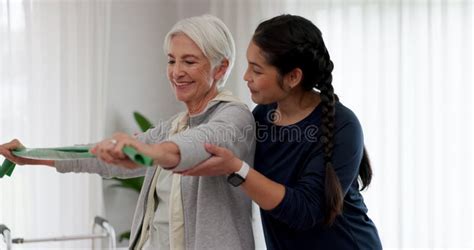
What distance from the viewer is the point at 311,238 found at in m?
2.08

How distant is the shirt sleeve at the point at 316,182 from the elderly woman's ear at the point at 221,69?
368mm

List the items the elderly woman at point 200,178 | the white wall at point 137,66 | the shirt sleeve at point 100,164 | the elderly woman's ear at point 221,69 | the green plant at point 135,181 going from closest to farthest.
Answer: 1. the elderly woman at point 200,178
2. the elderly woman's ear at point 221,69
3. the shirt sleeve at point 100,164
4. the green plant at point 135,181
5. the white wall at point 137,66

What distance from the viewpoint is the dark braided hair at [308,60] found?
1.98m

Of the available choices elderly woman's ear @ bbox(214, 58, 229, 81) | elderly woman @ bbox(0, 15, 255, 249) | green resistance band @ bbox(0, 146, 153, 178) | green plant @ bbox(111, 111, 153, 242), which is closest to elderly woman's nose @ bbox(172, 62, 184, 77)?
elderly woman @ bbox(0, 15, 255, 249)

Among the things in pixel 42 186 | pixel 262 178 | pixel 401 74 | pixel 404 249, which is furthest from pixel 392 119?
pixel 262 178

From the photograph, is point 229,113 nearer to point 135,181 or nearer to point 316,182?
point 316,182

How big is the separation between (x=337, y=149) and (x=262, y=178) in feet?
0.79

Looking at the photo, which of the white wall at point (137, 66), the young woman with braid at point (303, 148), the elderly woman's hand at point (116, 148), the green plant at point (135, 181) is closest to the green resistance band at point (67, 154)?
the elderly woman's hand at point (116, 148)

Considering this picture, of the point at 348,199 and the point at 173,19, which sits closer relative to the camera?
the point at 348,199

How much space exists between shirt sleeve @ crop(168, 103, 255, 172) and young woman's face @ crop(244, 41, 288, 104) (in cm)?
7

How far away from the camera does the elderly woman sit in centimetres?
203

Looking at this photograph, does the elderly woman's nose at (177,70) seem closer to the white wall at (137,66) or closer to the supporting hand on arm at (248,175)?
the supporting hand on arm at (248,175)

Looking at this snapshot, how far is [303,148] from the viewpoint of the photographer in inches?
80.8

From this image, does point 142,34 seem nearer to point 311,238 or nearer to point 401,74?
point 401,74
